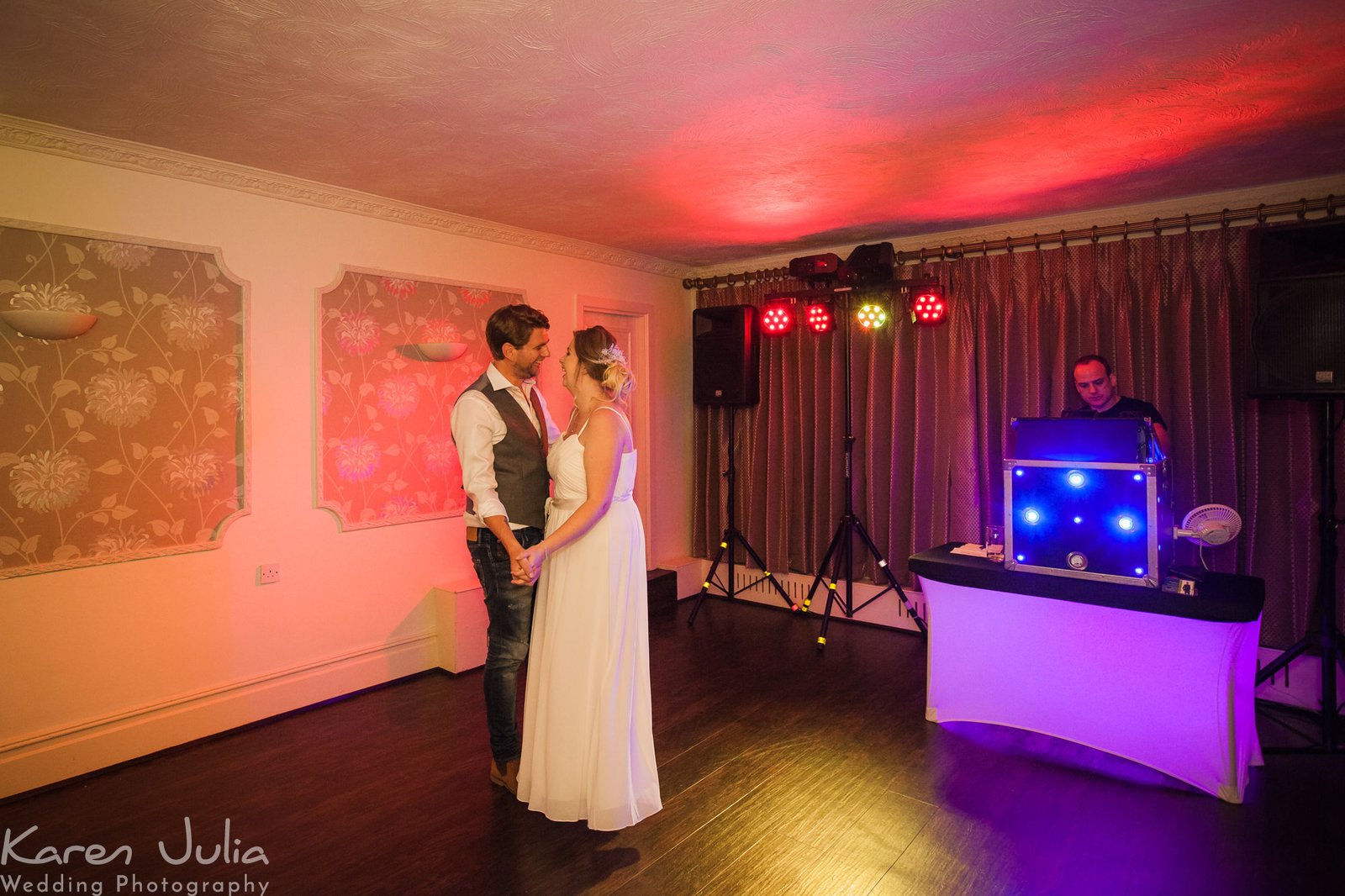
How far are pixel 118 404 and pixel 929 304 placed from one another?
4.13 m

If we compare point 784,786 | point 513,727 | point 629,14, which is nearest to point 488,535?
point 513,727

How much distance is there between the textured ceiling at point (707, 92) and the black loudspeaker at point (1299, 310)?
0.42 m

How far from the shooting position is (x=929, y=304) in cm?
440

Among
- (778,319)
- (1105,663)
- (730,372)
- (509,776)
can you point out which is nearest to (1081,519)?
(1105,663)

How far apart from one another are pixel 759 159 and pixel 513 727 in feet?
8.32

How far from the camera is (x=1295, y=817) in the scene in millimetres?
2529

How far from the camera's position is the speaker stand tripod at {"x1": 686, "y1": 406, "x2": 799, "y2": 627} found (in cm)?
527

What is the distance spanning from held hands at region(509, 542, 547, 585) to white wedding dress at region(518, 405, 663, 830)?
0.26ft

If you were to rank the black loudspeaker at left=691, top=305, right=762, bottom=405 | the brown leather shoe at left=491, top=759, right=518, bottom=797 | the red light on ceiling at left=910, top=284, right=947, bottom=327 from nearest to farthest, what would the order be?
the brown leather shoe at left=491, top=759, right=518, bottom=797 → the red light on ceiling at left=910, top=284, right=947, bottom=327 → the black loudspeaker at left=691, top=305, right=762, bottom=405

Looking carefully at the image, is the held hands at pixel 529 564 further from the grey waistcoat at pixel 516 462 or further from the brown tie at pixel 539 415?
the brown tie at pixel 539 415

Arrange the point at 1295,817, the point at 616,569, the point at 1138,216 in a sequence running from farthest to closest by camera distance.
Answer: the point at 1138,216
the point at 1295,817
the point at 616,569

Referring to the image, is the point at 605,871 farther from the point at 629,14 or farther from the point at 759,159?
the point at 759,159

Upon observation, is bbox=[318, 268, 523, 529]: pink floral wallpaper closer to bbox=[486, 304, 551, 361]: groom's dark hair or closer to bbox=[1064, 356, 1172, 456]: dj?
bbox=[486, 304, 551, 361]: groom's dark hair

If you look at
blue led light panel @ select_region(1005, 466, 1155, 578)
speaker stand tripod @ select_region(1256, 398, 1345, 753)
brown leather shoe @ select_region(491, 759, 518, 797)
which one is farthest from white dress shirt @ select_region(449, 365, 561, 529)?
speaker stand tripod @ select_region(1256, 398, 1345, 753)
